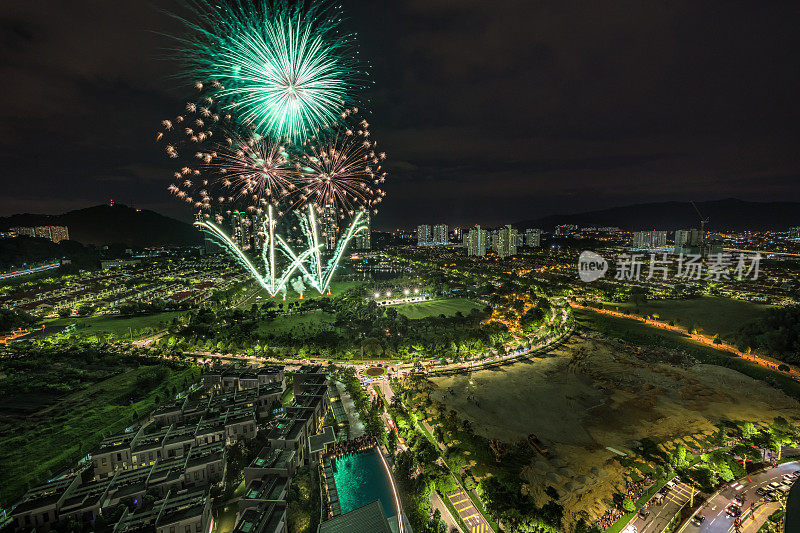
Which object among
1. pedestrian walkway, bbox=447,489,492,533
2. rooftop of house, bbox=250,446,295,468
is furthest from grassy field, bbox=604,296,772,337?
Result: rooftop of house, bbox=250,446,295,468

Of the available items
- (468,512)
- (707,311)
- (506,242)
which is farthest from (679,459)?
(506,242)

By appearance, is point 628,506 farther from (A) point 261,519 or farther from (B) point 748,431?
(A) point 261,519

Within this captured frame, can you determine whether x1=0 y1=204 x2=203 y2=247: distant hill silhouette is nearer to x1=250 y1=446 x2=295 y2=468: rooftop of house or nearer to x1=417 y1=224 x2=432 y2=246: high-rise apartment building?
x1=417 y1=224 x2=432 y2=246: high-rise apartment building

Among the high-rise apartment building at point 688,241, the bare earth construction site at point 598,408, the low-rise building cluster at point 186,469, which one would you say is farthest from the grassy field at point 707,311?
the high-rise apartment building at point 688,241

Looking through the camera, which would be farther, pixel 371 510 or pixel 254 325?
pixel 254 325

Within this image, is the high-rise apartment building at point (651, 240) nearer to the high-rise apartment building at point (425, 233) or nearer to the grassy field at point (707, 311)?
the grassy field at point (707, 311)

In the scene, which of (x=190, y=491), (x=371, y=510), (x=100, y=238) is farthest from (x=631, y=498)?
(x=100, y=238)

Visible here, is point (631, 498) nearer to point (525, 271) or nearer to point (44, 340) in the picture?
point (44, 340)
